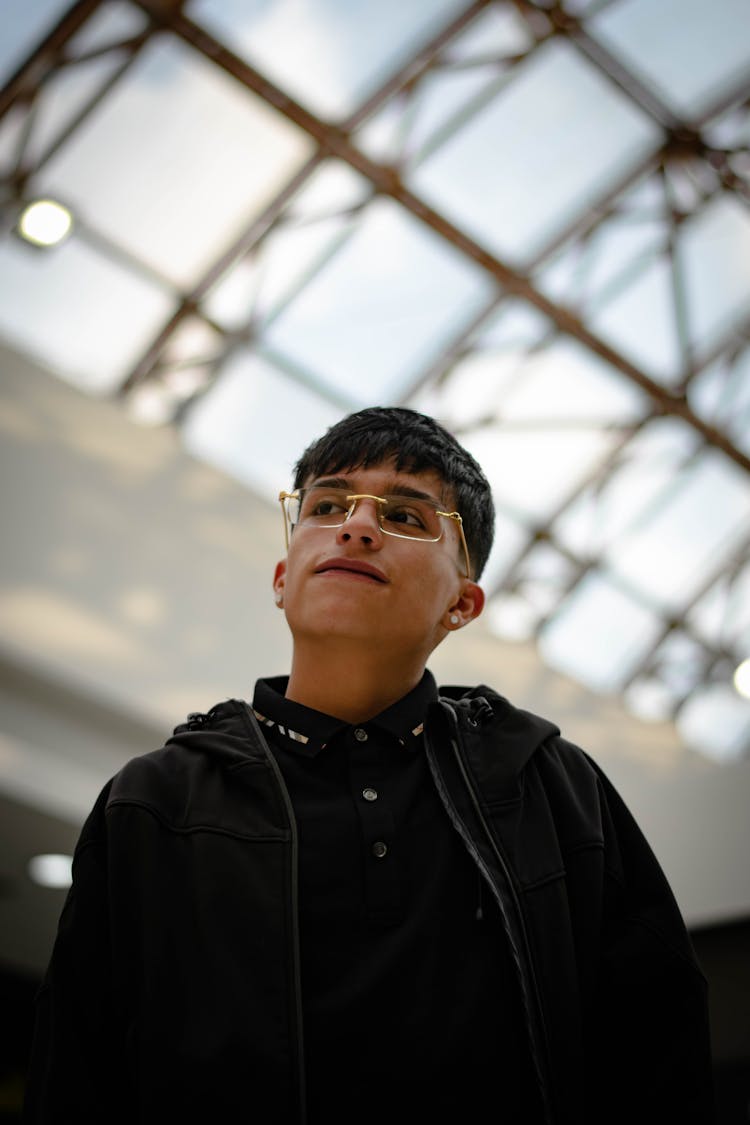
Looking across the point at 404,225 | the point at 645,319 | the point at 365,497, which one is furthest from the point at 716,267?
the point at 365,497

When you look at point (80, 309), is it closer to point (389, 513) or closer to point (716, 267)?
point (716, 267)

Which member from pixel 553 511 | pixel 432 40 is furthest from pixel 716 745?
pixel 432 40

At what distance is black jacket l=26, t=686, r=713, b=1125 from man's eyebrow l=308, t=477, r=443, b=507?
1.19 ft

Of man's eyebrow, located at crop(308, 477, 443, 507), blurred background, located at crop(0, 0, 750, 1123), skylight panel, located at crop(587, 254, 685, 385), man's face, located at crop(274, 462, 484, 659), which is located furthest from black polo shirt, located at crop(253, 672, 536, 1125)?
skylight panel, located at crop(587, 254, 685, 385)

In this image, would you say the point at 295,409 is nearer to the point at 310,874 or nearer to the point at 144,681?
the point at 144,681

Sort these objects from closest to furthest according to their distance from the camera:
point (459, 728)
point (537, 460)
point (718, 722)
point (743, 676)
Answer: point (459, 728) < point (743, 676) < point (537, 460) < point (718, 722)

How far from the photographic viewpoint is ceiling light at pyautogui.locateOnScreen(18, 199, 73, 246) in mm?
6570

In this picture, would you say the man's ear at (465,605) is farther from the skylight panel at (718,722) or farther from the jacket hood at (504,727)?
the skylight panel at (718,722)

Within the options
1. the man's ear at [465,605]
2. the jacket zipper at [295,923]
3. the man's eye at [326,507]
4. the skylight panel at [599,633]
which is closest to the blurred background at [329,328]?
the skylight panel at [599,633]

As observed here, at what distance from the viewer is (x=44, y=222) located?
6.60 m

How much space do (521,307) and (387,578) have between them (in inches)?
325

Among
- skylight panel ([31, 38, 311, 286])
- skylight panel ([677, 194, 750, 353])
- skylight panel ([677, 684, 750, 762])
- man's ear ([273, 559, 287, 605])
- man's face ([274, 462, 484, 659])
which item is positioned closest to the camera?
man's face ([274, 462, 484, 659])

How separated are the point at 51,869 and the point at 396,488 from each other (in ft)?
18.8

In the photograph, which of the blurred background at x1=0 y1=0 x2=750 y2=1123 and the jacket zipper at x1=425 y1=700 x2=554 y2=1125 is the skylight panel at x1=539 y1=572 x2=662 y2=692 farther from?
the jacket zipper at x1=425 y1=700 x2=554 y2=1125
